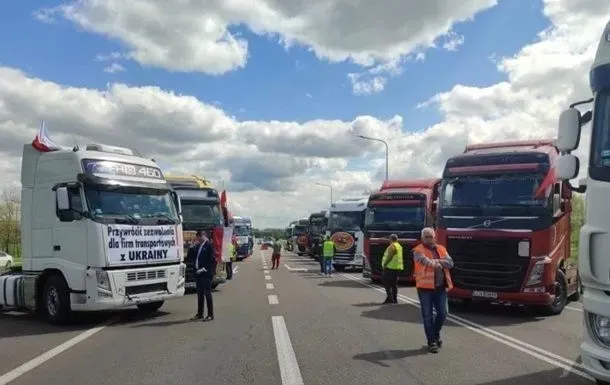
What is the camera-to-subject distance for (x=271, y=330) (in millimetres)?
10367

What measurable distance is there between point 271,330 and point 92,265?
3.51m

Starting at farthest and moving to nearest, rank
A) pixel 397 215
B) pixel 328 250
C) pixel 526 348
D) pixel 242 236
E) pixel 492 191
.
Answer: pixel 242 236, pixel 328 250, pixel 397 215, pixel 492 191, pixel 526 348

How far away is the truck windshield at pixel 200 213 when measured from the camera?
1788cm

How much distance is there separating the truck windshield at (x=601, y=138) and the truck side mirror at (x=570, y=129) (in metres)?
0.20

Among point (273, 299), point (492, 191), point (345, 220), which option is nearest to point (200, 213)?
point (273, 299)

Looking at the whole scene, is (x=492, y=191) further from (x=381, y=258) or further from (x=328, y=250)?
(x=328, y=250)

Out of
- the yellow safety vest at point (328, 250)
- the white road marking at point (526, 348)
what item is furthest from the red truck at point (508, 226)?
the yellow safety vest at point (328, 250)

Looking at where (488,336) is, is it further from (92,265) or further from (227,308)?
(92,265)

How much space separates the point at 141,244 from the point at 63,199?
1664mm

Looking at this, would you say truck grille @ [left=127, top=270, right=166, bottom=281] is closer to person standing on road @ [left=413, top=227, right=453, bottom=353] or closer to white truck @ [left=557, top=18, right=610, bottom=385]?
person standing on road @ [left=413, top=227, right=453, bottom=353]

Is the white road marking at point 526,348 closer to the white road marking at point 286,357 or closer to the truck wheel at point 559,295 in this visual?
the truck wheel at point 559,295

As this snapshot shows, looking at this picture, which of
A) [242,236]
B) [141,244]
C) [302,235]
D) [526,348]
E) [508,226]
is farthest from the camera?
[302,235]

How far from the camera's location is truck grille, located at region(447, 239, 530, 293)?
39.1 feet

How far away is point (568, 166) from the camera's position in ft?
20.0
